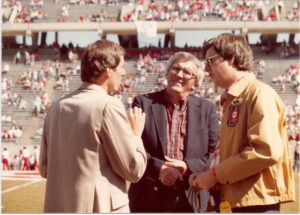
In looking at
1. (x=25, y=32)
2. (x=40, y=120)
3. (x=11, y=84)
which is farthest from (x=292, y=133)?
(x=25, y=32)

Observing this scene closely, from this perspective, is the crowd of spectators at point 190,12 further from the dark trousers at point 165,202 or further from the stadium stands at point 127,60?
the dark trousers at point 165,202

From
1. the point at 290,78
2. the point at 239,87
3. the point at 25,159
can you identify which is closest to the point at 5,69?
the point at 25,159

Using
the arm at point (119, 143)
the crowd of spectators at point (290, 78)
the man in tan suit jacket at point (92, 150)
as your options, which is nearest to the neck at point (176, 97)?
the man in tan suit jacket at point (92, 150)

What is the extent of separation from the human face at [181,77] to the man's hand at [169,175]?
601 mm

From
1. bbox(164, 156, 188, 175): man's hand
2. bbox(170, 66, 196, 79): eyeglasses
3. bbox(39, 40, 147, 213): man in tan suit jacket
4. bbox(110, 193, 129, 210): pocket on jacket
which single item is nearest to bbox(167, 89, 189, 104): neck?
bbox(170, 66, 196, 79): eyeglasses

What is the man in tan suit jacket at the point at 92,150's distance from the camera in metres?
2.54

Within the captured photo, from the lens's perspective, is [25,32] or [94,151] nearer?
[94,151]

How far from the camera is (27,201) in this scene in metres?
8.98

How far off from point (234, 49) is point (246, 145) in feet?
1.91

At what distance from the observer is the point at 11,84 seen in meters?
30.6

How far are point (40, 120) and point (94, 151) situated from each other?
24.1m

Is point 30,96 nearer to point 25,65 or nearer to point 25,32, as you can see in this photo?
point 25,65

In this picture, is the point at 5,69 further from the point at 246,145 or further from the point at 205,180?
the point at 246,145

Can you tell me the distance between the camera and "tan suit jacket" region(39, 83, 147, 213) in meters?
2.54
